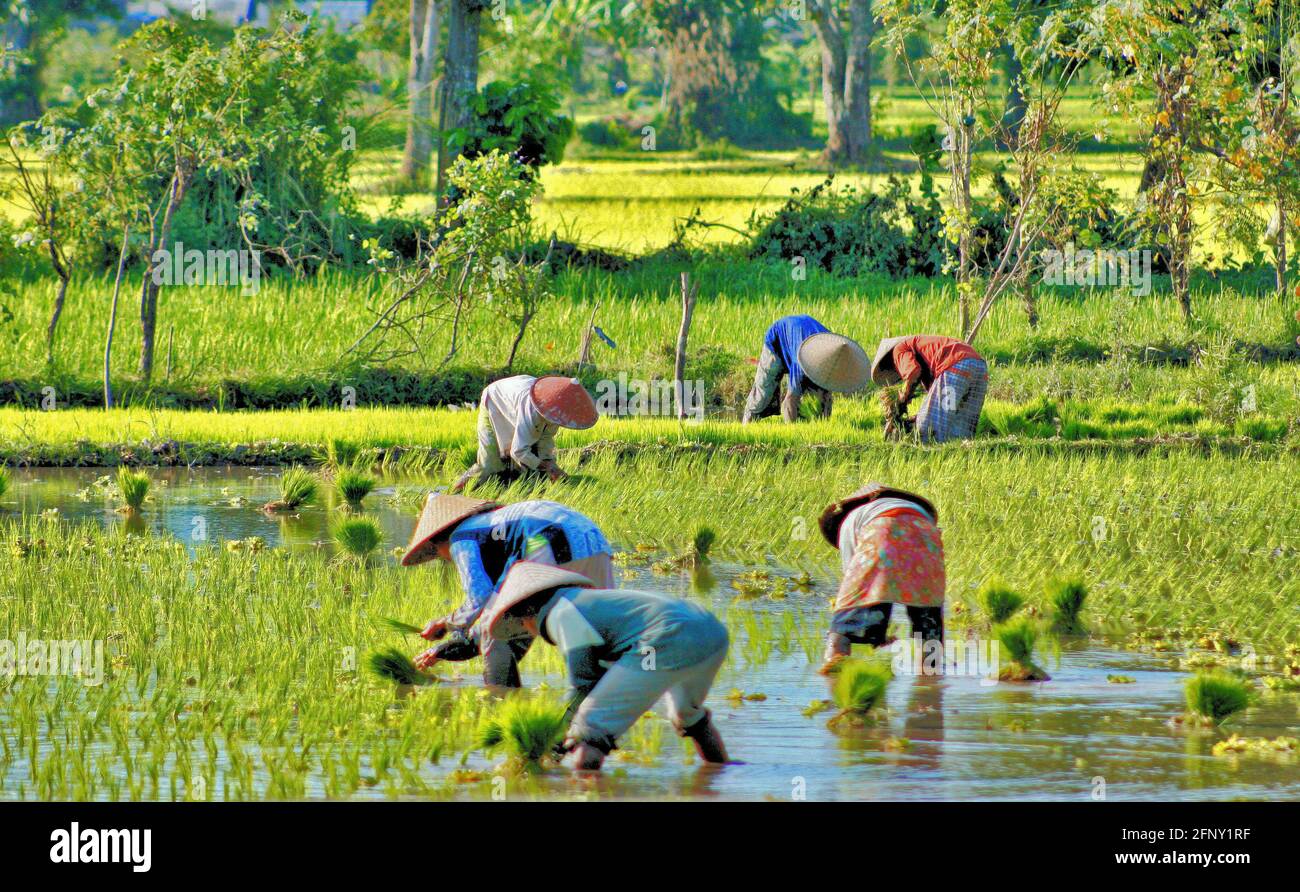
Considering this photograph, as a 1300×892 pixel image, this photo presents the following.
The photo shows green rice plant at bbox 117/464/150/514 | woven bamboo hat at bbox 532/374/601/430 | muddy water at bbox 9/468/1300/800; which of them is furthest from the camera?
green rice plant at bbox 117/464/150/514

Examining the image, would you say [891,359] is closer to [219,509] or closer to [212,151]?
[219,509]

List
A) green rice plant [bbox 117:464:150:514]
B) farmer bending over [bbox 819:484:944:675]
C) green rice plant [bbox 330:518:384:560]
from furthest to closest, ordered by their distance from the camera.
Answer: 1. green rice plant [bbox 117:464:150:514]
2. green rice plant [bbox 330:518:384:560]
3. farmer bending over [bbox 819:484:944:675]

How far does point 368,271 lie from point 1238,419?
11130 mm

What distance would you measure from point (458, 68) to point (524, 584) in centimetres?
1952

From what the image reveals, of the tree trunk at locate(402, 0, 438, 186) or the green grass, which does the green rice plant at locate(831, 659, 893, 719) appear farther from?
the tree trunk at locate(402, 0, 438, 186)

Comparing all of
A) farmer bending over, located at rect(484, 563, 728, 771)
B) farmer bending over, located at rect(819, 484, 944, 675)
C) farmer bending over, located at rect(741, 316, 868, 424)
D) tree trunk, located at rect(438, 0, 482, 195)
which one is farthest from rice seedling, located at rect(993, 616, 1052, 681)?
tree trunk, located at rect(438, 0, 482, 195)

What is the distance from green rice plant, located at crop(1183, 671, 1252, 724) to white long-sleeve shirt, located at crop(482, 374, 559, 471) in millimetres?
4223

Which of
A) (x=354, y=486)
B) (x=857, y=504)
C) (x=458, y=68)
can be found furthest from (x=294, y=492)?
(x=458, y=68)

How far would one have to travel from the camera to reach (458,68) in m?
24.1

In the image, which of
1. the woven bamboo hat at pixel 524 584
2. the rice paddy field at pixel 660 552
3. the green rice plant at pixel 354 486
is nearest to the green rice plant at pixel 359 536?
the rice paddy field at pixel 660 552

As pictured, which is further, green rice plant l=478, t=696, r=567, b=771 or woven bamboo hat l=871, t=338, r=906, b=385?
woven bamboo hat l=871, t=338, r=906, b=385

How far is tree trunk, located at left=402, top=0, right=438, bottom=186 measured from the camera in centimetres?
3062

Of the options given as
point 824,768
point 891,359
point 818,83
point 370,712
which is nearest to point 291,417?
point 891,359

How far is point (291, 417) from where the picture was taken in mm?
13477
